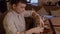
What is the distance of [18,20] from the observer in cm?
171

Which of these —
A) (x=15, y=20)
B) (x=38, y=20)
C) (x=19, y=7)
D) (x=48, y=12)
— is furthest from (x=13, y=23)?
(x=48, y=12)

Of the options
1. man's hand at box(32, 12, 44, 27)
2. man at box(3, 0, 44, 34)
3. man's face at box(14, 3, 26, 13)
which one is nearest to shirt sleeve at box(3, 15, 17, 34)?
man at box(3, 0, 44, 34)

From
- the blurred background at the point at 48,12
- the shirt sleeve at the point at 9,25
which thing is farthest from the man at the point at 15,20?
the blurred background at the point at 48,12

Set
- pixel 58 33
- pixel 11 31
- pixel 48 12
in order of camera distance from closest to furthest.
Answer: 1. pixel 11 31
2. pixel 58 33
3. pixel 48 12

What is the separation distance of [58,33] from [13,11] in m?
0.62

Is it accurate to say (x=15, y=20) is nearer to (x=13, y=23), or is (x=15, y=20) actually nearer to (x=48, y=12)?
(x=13, y=23)

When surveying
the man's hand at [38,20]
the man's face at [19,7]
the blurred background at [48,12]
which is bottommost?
the blurred background at [48,12]

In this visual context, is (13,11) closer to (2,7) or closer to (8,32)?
(8,32)

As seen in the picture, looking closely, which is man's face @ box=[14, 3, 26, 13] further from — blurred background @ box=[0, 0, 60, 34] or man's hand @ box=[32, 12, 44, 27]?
man's hand @ box=[32, 12, 44, 27]

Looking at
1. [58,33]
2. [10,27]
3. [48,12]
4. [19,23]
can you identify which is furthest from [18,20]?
[48,12]

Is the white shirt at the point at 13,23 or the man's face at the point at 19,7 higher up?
the man's face at the point at 19,7

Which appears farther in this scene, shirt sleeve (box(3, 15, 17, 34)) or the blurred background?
the blurred background

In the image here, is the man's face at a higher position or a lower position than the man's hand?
higher

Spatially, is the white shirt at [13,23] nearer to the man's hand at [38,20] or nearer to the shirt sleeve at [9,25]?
the shirt sleeve at [9,25]
